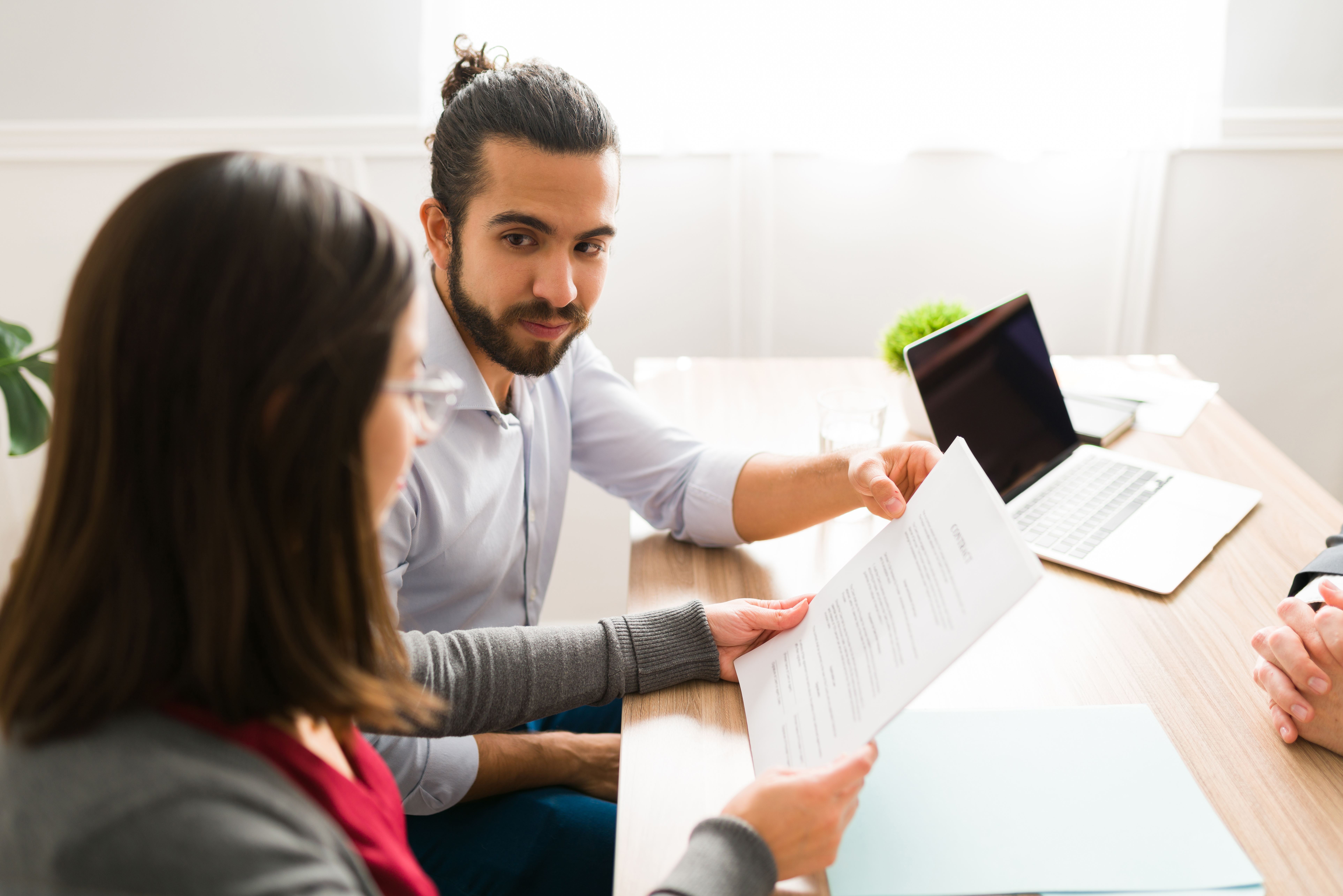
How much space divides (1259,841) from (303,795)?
65cm

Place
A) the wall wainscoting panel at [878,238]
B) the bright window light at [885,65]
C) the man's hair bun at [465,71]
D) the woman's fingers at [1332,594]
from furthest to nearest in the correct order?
the wall wainscoting panel at [878,238] → the bright window light at [885,65] → the man's hair bun at [465,71] → the woman's fingers at [1332,594]

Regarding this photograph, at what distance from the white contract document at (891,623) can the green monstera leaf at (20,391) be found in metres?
1.17

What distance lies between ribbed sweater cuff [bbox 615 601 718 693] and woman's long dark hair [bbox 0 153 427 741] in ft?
1.28

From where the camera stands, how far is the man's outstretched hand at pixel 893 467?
101cm

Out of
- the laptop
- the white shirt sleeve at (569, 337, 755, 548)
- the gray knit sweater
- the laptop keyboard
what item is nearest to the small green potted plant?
the laptop

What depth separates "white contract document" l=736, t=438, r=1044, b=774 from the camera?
2.02 feet

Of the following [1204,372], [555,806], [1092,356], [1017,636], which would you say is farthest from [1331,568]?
[1204,372]

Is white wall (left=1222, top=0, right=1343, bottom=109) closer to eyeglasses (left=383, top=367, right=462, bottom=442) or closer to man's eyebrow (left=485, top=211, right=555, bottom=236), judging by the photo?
man's eyebrow (left=485, top=211, right=555, bottom=236)

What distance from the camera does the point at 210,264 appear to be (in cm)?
47

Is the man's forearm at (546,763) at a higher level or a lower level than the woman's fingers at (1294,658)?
lower

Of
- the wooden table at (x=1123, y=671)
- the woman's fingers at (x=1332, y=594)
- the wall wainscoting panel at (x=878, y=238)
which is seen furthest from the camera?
the wall wainscoting panel at (x=878, y=238)

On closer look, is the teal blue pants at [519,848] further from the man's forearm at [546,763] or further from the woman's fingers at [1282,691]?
the woman's fingers at [1282,691]

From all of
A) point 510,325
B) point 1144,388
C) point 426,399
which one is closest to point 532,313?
point 510,325

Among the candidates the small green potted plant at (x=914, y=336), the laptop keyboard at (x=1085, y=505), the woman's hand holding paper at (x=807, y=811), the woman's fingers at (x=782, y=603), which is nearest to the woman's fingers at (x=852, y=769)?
Result: the woman's hand holding paper at (x=807, y=811)
